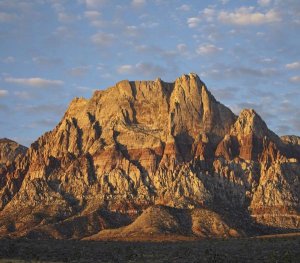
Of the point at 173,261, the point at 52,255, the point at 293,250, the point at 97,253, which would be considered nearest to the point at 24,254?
the point at 52,255

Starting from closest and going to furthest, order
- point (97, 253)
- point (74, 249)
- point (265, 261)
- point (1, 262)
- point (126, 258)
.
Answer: point (1, 262) < point (265, 261) < point (126, 258) < point (97, 253) < point (74, 249)

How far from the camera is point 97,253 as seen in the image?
155m

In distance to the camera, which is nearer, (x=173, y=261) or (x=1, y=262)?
(x=1, y=262)

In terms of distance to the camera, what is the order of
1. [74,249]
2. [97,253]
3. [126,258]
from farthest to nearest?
[74,249]
[97,253]
[126,258]

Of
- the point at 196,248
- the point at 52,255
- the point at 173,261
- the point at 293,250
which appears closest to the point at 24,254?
the point at 52,255

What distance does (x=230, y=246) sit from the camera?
6742 inches

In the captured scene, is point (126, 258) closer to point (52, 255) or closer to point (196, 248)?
point (52, 255)

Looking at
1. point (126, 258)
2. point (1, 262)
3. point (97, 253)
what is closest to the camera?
point (1, 262)

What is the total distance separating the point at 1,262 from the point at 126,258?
2684 cm

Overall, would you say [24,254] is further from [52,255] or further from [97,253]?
[97,253]

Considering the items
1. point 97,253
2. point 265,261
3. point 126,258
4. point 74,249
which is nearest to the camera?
point 265,261

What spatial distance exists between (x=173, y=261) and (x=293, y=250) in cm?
2784

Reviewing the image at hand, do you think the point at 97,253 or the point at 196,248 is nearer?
the point at 97,253

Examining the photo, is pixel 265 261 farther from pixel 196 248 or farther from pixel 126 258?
pixel 196 248
